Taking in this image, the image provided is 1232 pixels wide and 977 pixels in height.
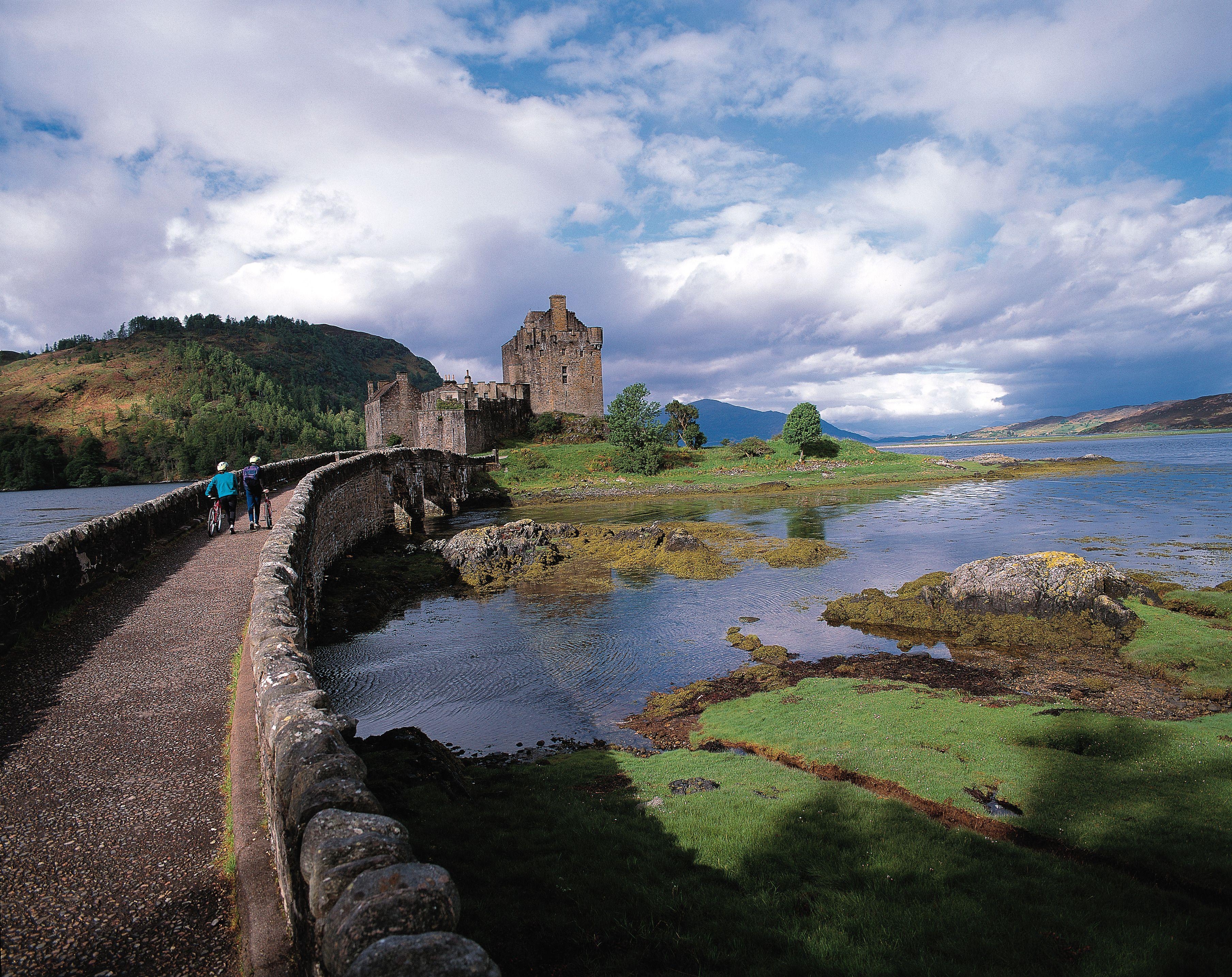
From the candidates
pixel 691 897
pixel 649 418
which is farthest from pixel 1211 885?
pixel 649 418

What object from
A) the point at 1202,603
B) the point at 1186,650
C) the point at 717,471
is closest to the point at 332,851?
the point at 1186,650

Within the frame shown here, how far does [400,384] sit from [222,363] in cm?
13846

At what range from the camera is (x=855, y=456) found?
220 feet

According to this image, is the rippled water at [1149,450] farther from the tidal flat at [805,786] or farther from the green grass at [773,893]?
the green grass at [773,893]

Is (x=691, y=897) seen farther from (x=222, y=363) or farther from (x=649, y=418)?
(x=222, y=363)

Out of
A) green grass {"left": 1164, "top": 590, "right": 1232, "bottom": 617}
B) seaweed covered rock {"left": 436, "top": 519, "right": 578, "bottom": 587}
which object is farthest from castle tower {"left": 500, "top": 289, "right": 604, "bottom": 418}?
green grass {"left": 1164, "top": 590, "right": 1232, "bottom": 617}

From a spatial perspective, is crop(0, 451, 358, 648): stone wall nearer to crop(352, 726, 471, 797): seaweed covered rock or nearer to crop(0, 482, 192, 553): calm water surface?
crop(352, 726, 471, 797): seaweed covered rock

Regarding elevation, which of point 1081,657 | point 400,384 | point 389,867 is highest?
point 400,384

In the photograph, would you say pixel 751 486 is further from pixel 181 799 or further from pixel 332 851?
pixel 332 851

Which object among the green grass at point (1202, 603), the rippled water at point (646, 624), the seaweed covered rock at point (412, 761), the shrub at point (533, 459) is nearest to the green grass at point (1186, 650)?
the green grass at point (1202, 603)

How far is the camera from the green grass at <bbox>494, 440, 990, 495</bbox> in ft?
182

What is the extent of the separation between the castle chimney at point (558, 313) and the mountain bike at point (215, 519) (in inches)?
2247

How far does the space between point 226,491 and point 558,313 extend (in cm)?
5834

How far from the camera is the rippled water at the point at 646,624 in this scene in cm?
1174
